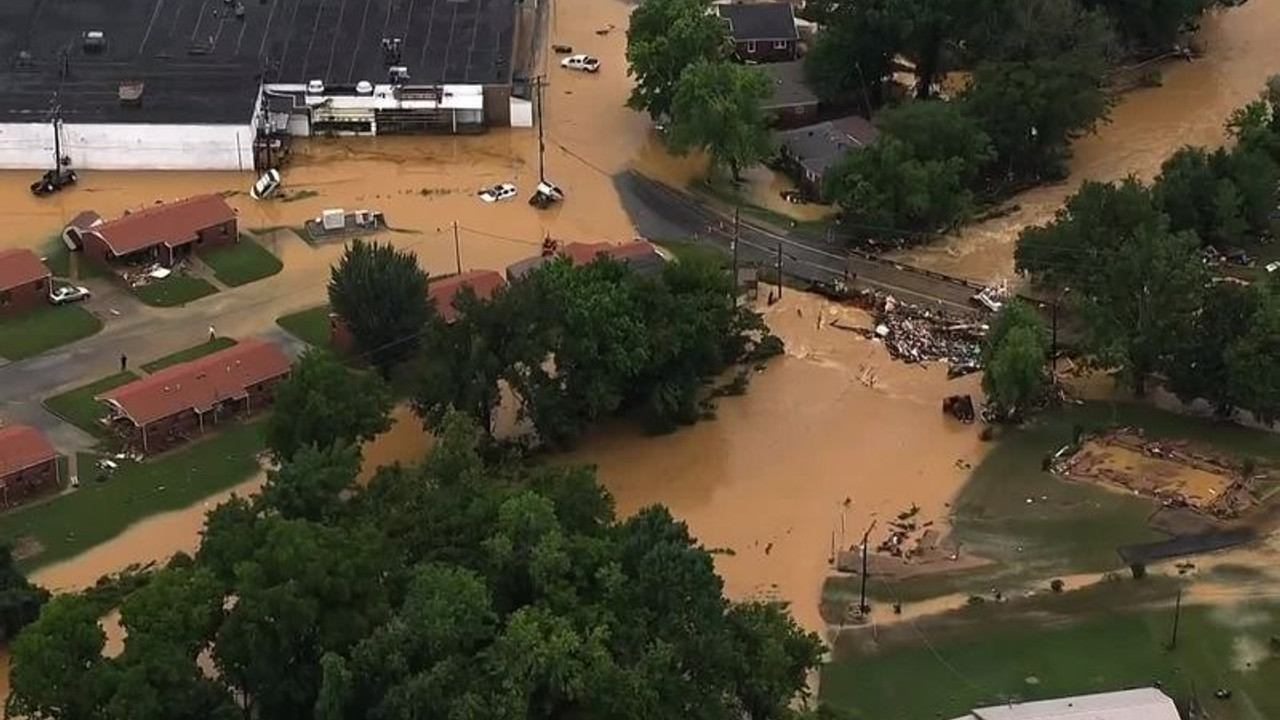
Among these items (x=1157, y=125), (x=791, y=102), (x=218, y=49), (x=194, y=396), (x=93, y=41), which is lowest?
(x=194, y=396)

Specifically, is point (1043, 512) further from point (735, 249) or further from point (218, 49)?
point (218, 49)

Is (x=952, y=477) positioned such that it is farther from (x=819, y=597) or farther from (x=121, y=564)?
(x=121, y=564)

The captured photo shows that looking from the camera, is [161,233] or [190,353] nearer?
[190,353]

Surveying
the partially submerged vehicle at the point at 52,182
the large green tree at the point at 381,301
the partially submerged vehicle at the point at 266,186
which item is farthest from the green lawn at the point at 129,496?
the partially submerged vehicle at the point at 52,182

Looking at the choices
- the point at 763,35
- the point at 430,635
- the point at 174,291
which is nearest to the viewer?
the point at 430,635

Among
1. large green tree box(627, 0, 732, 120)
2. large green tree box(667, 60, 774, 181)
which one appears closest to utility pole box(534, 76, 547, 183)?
large green tree box(627, 0, 732, 120)

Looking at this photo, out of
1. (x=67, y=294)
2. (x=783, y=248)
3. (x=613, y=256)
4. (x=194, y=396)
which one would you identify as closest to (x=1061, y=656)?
(x=613, y=256)

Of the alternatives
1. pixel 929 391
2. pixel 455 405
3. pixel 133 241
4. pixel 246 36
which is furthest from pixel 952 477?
pixel 246 36
